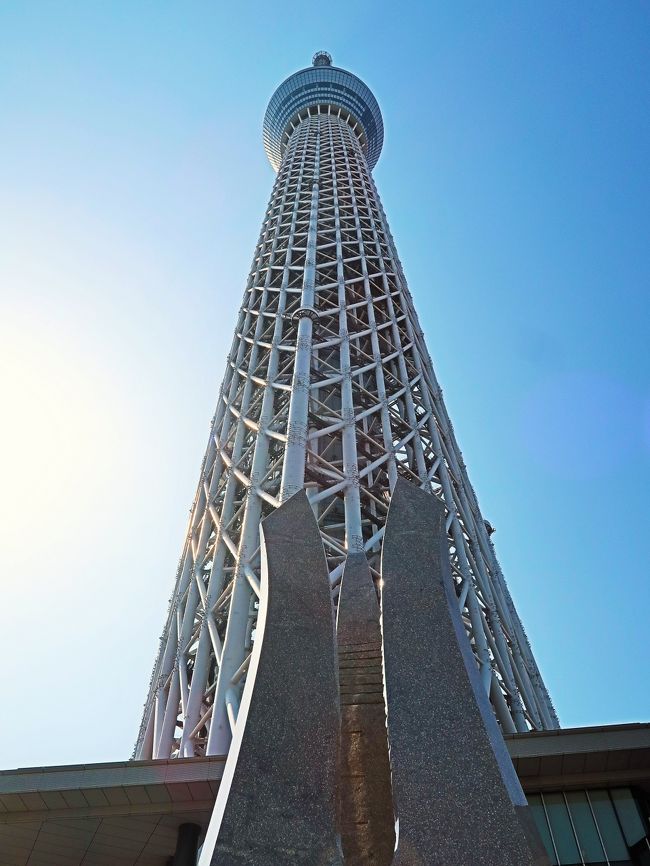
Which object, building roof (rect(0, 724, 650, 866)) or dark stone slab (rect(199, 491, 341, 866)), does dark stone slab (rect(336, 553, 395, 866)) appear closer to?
dark stone slab (rect(199, 491, 341, 866))

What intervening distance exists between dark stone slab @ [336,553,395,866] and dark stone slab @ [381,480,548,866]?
57 centimetres

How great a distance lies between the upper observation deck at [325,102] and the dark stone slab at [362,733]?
53.2 metres

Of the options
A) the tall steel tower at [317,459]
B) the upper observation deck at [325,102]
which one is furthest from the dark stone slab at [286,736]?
the upper observation deck at [325,102]

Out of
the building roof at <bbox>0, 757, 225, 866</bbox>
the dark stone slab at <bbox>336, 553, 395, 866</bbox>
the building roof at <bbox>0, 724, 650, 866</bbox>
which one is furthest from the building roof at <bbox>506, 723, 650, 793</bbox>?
the building roof at <bbox>0, 757, 225, 866</bbox>

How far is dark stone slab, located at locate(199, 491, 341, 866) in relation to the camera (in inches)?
281

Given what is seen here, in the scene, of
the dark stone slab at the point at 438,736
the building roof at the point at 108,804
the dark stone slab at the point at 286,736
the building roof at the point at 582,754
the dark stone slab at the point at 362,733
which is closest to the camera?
the dark stone slab at the point at 438,736

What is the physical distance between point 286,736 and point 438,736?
156 centimetres

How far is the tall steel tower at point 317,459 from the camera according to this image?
18219 mm

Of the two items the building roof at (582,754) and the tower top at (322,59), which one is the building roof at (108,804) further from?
the tower top at (322,59)

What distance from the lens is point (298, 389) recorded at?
23.2 meters

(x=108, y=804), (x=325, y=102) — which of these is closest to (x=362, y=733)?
(x=108, y=804)

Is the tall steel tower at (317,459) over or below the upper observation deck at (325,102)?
below

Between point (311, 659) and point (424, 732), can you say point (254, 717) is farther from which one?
point (424, 732)

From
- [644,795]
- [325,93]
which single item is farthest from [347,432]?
[325,93]
